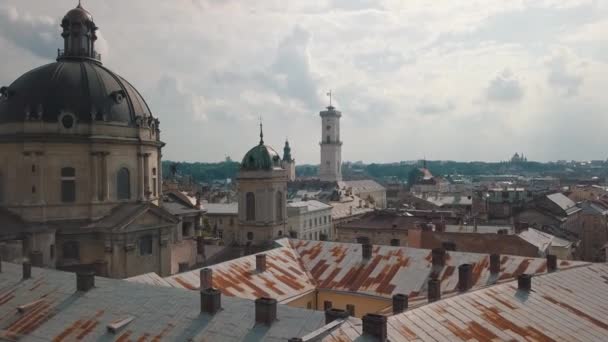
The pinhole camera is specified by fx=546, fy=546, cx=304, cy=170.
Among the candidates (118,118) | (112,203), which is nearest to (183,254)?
(112,203)

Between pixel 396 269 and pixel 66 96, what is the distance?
26.6 meters

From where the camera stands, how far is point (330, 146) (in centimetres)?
17225

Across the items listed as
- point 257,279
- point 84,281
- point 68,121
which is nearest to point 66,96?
point 68,121

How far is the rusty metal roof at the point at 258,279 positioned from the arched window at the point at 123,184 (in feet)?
42.2

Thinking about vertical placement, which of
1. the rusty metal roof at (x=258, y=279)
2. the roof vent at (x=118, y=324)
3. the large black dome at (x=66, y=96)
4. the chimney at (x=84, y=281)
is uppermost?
the large black dome at (x=66, y=96)

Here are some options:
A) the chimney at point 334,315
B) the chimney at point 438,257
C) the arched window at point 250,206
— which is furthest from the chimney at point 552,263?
the arched window at point 250,206

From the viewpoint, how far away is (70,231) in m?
38.1

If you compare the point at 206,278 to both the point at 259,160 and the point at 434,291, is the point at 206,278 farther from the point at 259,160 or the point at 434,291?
the point at 259,160

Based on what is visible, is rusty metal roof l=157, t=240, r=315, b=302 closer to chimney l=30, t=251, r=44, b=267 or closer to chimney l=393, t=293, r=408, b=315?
chimney l=393, t=293, r=408, b=315

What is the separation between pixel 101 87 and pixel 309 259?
20508 millimetres

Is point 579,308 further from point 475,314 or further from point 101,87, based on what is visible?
point 101,87

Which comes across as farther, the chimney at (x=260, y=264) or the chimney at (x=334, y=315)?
the chimney at (x=260, y=264)

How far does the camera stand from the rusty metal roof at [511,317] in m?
18.2

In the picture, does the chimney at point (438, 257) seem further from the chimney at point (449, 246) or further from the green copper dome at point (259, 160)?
the green copper dome at point (259, 160)
